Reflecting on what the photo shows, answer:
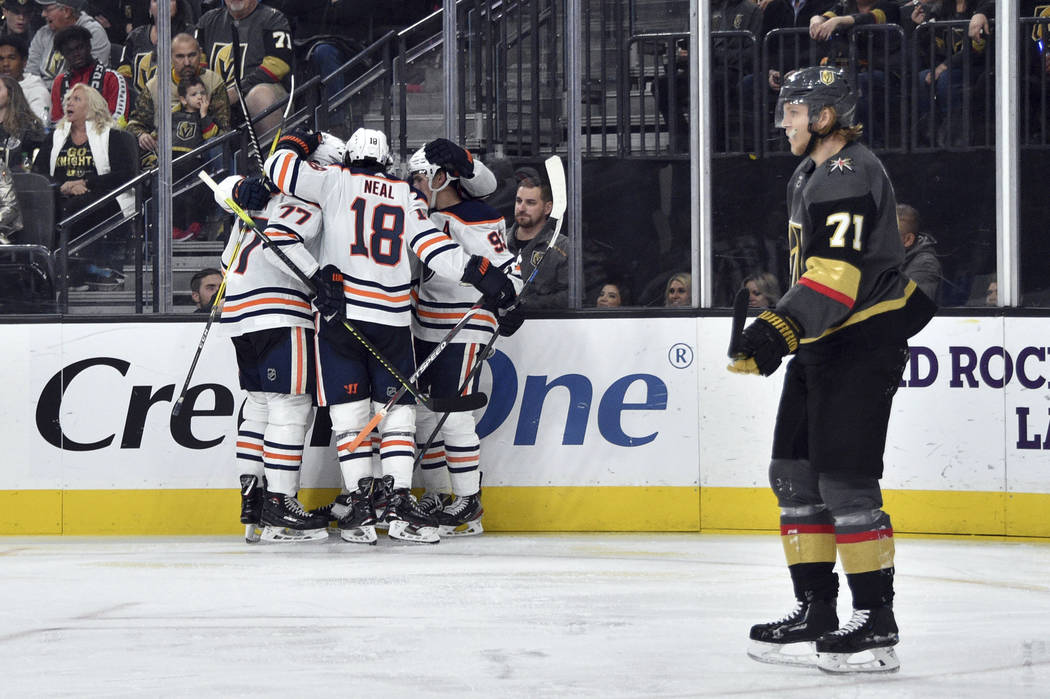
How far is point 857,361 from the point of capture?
268 centimetres

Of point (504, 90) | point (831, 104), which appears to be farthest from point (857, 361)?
point (504, 90)

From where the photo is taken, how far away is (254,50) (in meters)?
4.99

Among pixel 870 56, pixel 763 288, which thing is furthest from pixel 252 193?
pixel 870 56

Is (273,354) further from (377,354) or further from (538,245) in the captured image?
(538,245)

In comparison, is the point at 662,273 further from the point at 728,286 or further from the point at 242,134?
the point at 242,134

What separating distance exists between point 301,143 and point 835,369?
2298mm

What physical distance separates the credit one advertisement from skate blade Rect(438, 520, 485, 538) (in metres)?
0.17

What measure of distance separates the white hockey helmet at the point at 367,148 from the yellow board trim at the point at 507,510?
1138mm


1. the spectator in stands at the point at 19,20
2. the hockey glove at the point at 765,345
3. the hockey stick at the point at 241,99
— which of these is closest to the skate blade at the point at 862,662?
the hockey glove at the point at 765,345

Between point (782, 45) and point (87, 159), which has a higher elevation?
point (782, 45)

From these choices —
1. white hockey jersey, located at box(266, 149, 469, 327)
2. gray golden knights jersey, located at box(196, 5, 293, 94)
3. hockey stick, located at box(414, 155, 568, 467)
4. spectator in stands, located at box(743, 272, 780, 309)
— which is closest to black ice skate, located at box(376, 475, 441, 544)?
hockey stick, located at box(414, 155, 568, 467)

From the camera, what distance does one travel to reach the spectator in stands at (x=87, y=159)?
4891mm

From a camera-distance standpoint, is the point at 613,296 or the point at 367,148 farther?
the point at 613,296

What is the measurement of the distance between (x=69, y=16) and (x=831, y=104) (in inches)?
125
